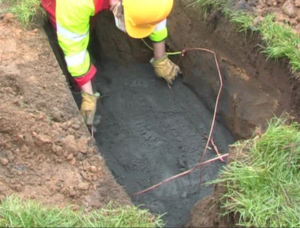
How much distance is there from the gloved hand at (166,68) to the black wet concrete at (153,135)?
0.10 meters

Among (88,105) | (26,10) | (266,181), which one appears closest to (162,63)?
(88,105)

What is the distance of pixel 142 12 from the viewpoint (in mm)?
3471

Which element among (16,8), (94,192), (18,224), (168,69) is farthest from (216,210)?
(16,8)

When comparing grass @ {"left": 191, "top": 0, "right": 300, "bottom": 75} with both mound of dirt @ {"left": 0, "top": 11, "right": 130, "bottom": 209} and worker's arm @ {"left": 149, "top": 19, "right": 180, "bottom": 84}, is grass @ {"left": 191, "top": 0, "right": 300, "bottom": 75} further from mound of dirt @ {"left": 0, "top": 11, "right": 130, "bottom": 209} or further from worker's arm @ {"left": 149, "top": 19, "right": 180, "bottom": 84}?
mound of dirt @ {"left": 0, "top": 11, "right": 130, "bottom": 209}

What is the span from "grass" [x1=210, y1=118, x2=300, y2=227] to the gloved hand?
1512mm

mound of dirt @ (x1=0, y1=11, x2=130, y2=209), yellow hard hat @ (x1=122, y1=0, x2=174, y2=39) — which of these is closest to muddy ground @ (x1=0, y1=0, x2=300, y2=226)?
mound of dirt @ (x1=0, y1=11, x2=130, y2=209)

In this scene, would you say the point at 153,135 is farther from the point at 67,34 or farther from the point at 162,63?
the point at 67,34

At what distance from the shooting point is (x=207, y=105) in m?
4.28

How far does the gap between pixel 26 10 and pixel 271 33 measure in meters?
1.90

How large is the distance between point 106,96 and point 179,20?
37.2 inches

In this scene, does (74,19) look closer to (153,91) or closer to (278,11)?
(153,91)

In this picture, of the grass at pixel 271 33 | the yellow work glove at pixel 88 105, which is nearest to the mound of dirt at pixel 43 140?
the yellow work glove at pixel 88 105

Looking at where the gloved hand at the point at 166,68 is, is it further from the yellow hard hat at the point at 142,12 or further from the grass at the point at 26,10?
the grass at the point at 26,10

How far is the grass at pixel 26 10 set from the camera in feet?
12.7
